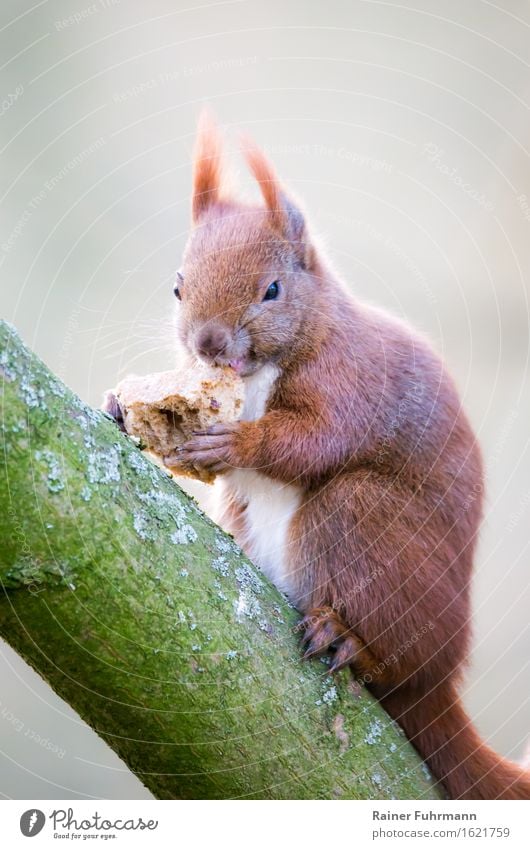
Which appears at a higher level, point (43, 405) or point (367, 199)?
point (367, 199)

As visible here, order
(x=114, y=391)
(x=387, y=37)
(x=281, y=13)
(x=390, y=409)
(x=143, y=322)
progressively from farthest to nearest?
(x=387, y=37) < (x=281, y=13) < (x=143, y=322) < (x=390, y=409) < (x=114, y=391)

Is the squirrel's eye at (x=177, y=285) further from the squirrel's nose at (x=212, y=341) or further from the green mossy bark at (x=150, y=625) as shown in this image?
the green mossy bark at (x=150, y=625)

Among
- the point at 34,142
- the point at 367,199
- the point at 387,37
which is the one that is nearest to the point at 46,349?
the point at 34,142


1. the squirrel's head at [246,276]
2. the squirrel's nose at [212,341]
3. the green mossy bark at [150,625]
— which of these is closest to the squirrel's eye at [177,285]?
the squirrel's head at [246,276]

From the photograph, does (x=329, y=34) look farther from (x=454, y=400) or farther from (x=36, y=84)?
(x=454, y=400)

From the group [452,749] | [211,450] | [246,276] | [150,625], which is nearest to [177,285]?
[246,276]
